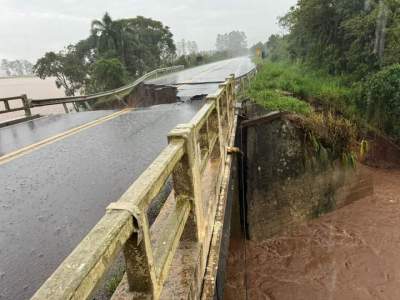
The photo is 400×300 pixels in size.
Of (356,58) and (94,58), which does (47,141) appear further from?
(94,58)

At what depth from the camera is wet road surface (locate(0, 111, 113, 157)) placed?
868cm

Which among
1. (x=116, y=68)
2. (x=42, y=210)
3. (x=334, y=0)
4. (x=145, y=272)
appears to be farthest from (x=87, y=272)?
(x=116, y=68)

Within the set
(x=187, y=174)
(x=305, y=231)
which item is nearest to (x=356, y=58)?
(x=305, y=231)

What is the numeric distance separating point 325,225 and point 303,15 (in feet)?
44.6

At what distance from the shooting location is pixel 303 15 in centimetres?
1948

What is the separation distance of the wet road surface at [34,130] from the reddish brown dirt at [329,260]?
620cm

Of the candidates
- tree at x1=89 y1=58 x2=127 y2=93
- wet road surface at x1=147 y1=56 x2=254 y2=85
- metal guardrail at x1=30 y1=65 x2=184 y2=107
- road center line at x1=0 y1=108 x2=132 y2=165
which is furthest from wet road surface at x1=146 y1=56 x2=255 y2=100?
road center line at x1=0 y1=108 x2=132 y2=165

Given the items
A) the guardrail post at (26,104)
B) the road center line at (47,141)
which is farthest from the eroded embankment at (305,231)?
the guardrail post at (26,104)

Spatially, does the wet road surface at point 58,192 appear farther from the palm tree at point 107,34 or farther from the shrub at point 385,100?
the palm tree at point 107,34

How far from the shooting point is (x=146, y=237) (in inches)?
70.4

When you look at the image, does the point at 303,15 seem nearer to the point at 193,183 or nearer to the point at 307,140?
the point at 307,140

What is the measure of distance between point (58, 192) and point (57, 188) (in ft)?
0.66

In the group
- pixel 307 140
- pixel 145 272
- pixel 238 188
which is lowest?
pixel 238 188

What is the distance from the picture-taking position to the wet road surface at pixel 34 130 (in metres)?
8.68
